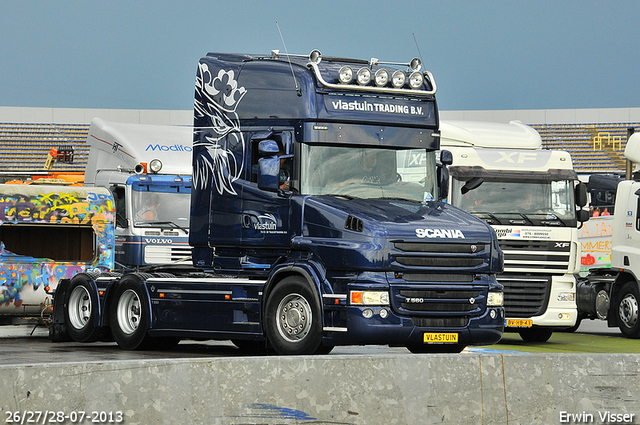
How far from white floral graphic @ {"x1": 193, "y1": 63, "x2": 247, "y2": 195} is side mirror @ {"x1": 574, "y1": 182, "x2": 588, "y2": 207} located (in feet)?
22.1

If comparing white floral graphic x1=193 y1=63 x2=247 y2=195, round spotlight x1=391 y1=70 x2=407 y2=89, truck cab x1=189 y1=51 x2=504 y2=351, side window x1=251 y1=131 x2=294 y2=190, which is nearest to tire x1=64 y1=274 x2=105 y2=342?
truck cab x1=189 y1=51 x2=504 y2=351

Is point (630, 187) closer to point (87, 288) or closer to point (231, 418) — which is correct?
point (87, 288)

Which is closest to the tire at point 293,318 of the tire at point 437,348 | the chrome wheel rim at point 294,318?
the chrome wheel rim at point 294,318

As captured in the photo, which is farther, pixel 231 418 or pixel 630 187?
pixel 630 187

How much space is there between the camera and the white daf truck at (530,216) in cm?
1734

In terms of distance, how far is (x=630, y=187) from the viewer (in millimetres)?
19891

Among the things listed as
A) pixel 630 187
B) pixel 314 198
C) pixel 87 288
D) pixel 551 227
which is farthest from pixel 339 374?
pixel 630 187

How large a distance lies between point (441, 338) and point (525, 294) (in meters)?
5.87

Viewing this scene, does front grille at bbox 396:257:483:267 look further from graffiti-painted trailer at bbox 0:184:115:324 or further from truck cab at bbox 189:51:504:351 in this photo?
graffiti-painted trailer at bbox 0:184:115:324

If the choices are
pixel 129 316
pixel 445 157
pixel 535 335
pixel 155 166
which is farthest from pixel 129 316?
pixel 535 335

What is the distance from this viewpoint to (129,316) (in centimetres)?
1524

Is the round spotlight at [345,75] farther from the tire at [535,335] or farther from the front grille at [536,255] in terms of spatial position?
the tire at [535,335]

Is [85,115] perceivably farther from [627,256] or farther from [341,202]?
[341,202]

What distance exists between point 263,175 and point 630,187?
982 cm
